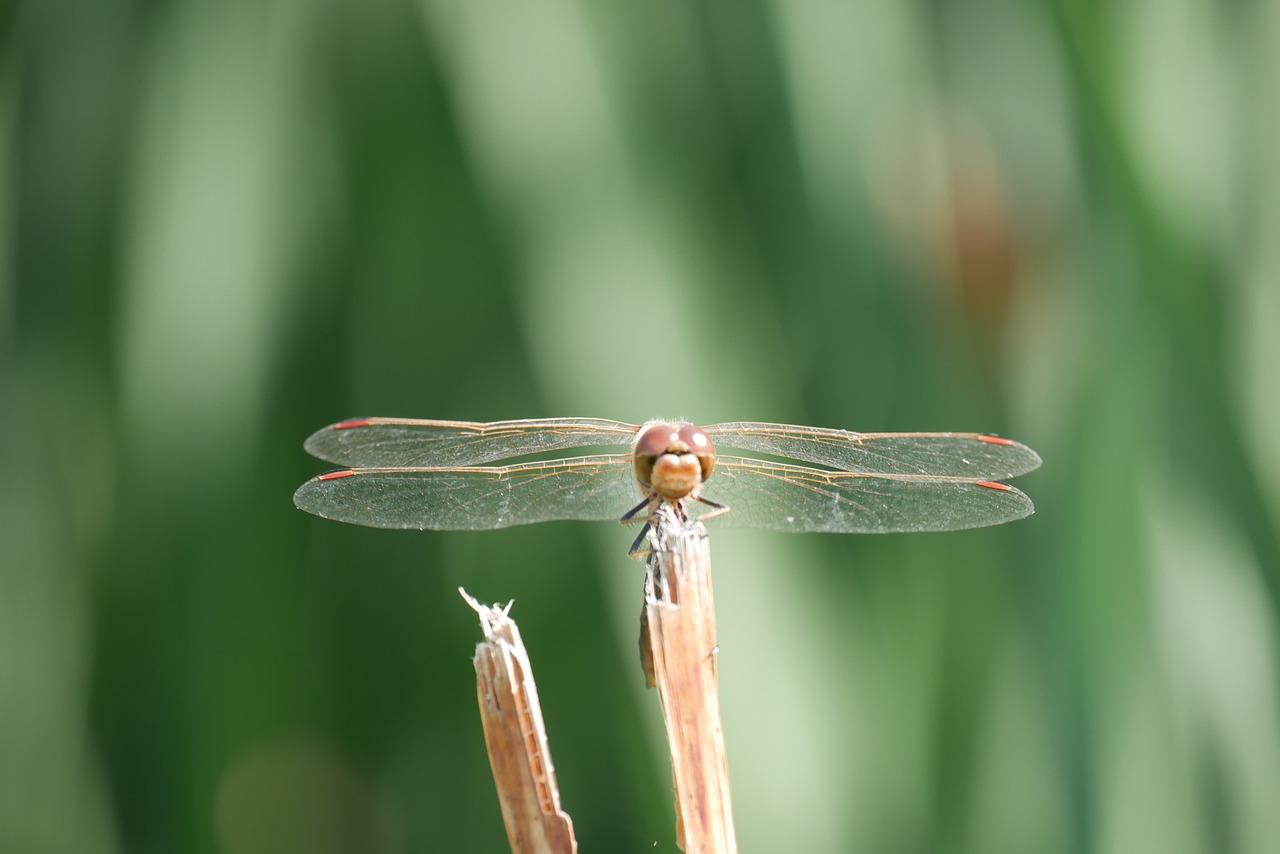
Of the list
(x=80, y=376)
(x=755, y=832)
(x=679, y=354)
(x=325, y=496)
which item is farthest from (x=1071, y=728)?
(x=80, y=376)

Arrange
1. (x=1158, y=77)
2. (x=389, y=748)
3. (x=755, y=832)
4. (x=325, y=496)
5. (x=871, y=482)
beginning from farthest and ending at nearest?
(x=389, y=748) < (x=1158, y=77) < (x=755, y=832) < (x=871, y=482) < (x=325, y=496)

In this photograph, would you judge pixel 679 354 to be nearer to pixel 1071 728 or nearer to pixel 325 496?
pixel 325 496

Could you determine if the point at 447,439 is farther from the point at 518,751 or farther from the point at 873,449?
the point at 518,751

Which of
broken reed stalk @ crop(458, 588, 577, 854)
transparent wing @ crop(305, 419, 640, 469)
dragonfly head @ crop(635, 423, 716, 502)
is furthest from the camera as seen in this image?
transparent wing @ crop(305, 419, 640, 469)

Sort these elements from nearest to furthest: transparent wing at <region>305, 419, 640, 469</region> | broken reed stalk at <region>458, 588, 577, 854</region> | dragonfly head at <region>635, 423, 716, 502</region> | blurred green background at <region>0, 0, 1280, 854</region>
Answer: broken reed stalk at <region>458, 588, 577, 854</region>, dragonfly head at <region>635, 423, 716, 502</region>, transparent wing at <region>305, 419, 640, 469</region>, blurred green background at <region>0, 0, 1280, 854</region>

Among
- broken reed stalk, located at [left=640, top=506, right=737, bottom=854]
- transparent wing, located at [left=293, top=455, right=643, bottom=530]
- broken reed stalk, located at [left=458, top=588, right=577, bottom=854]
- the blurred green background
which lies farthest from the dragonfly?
broken reed stalk, located at [left=458, top=588, right=577, bottom=854]

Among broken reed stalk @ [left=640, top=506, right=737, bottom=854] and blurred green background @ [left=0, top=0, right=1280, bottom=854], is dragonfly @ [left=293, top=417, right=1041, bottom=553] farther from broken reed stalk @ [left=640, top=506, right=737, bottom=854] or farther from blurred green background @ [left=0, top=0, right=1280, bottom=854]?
broken reed stalk @ [left=640, top=506, right=737, bottom=854]

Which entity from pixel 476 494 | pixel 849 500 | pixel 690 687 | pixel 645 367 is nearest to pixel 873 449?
pixel 849 500
